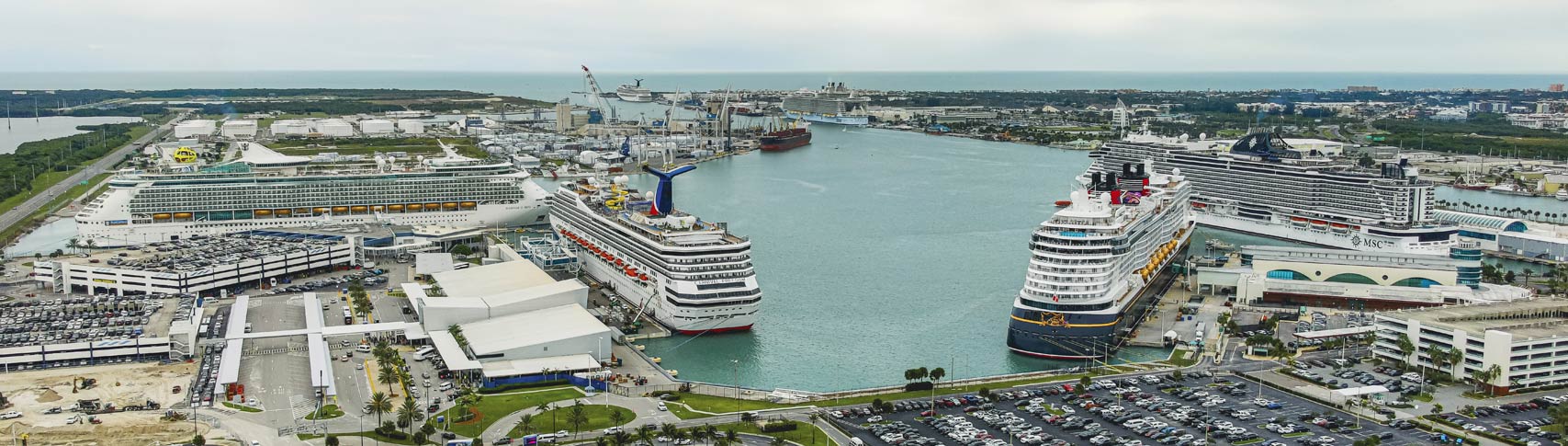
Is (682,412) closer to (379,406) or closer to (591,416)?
(591,416)

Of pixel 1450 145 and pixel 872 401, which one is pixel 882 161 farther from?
pixel 872 401

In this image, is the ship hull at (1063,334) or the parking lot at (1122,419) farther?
the ship hull at (1063,334)

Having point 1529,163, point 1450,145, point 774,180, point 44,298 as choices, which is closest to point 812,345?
point 44,298

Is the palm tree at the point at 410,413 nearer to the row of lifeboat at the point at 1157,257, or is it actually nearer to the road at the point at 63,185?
the row of lifeboat at the point at 1157,257

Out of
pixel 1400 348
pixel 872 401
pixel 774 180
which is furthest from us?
pixel 774 180

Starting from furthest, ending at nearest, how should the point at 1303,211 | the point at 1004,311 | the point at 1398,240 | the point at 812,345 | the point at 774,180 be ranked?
the point at 774,180, the point at 1303,211, the point at 1398,240, the point at 1004,311, the point at 812,345

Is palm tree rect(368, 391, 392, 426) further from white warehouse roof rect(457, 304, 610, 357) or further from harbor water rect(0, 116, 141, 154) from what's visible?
harbor water rect(0, 116, 141, 154)

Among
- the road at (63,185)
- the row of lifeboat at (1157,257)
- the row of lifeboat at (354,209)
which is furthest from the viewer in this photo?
the road at (63,185)

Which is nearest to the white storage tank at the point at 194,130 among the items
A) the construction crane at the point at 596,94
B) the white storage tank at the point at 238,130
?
the white storage tank at the point at 238,130
